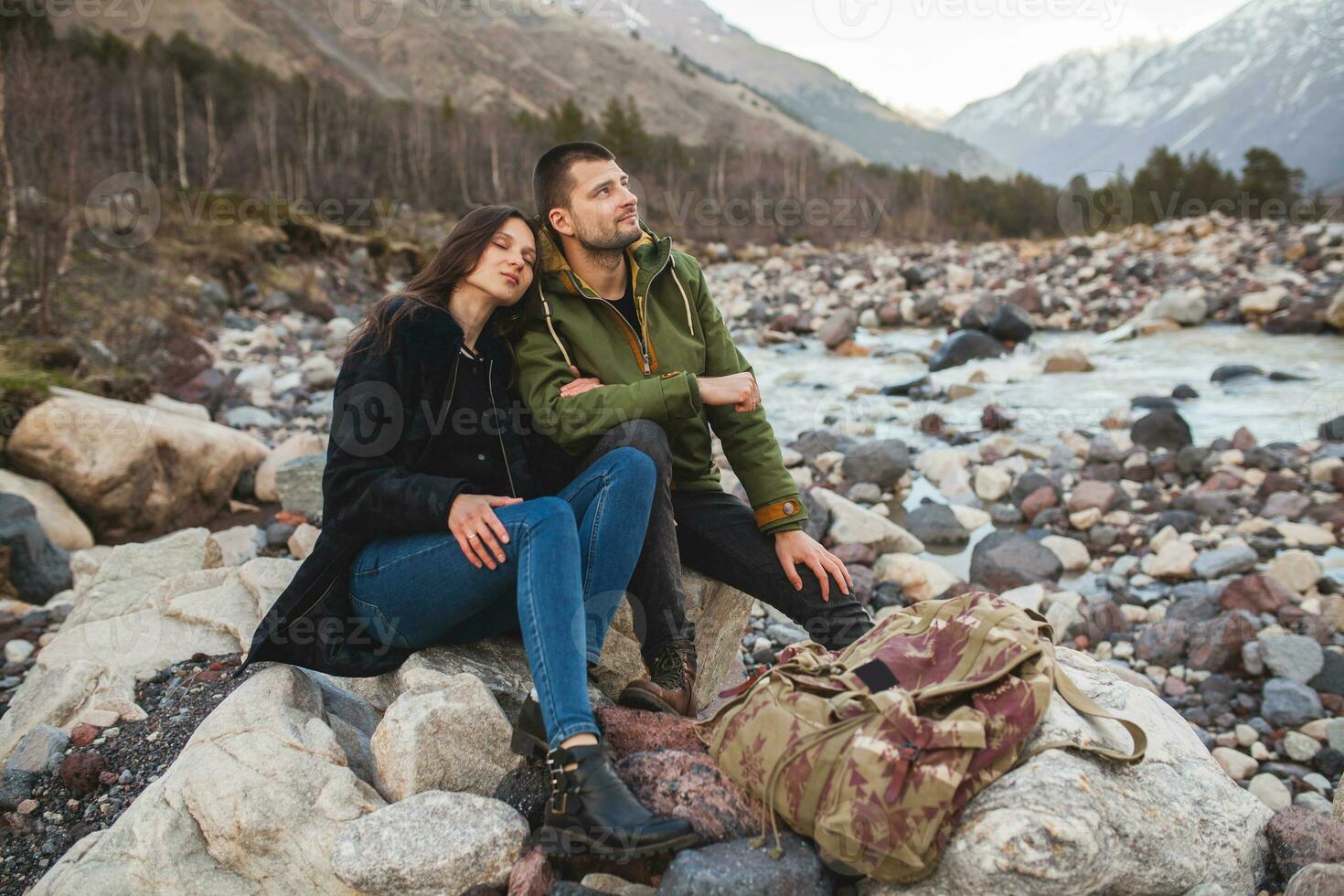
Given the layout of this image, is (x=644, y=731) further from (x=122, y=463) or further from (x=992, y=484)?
(x=992, y=484)

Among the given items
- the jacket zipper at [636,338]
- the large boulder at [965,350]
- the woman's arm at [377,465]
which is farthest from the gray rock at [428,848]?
the large boulder at [965,350]

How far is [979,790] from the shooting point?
1.84 meters

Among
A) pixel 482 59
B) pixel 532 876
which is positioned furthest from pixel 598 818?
pixel 482 59

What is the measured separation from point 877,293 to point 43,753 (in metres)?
15.3

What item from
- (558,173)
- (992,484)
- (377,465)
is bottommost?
(992,484)

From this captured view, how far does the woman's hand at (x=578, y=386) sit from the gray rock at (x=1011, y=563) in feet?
10.1

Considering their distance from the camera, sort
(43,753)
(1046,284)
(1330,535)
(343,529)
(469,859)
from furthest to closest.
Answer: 1. (1046,284)
2. (1330,535)
3. (43,753)
4. (343,529)
5. (469,859)

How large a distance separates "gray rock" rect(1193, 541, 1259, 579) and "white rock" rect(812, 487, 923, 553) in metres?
1.52

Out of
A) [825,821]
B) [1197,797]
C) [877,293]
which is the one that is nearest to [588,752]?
[825,821]

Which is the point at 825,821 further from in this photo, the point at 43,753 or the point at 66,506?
the point at 66,506

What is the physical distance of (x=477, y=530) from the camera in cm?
222

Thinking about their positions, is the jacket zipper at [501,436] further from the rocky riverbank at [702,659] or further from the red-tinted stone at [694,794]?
the red-tinted stone at [694,794]

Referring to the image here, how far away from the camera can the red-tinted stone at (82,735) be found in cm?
269

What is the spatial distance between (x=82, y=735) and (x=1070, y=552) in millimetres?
4869
